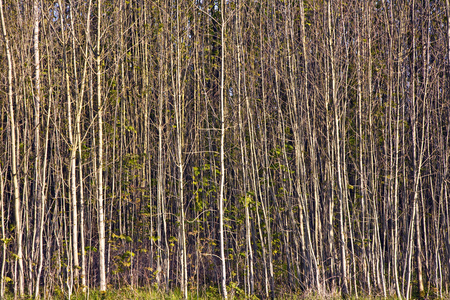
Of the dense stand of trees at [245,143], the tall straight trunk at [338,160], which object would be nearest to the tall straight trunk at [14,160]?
the dense stand of trees at [245,143]

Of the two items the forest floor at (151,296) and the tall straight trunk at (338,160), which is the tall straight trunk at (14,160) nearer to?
the forest floor at (151,296)

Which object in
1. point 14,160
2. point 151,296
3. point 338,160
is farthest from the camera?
point 338,160

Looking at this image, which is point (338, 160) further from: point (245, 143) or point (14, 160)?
point (14, 160)

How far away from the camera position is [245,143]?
574cm

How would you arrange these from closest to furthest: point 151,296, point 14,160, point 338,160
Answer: point 14,160 < point 151,296 < point 338,160

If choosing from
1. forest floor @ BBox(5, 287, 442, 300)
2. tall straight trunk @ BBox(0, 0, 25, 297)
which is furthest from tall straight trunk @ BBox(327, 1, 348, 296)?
tall straight trunk @ BBox(0, 0, 25, 297)

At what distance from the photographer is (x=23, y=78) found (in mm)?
4996

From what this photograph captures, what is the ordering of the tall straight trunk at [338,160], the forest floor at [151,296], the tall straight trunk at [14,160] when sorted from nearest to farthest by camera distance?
the tall straight trunk at [14,160] → the forest floor at [151,296] → the tall straight trunk at [338,160]

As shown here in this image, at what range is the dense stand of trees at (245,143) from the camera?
17.2ft

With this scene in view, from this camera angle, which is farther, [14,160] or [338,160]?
[338,160]

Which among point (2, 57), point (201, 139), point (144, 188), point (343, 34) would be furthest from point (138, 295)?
point (343, 34)

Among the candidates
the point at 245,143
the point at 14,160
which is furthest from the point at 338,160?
the point at 14,160

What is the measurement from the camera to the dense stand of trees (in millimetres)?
5254

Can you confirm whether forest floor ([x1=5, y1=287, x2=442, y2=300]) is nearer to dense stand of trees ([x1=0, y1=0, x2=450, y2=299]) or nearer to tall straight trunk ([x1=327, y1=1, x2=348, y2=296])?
dense stand of trees ([x1=0, y1=0, x2=450, y2=299])
